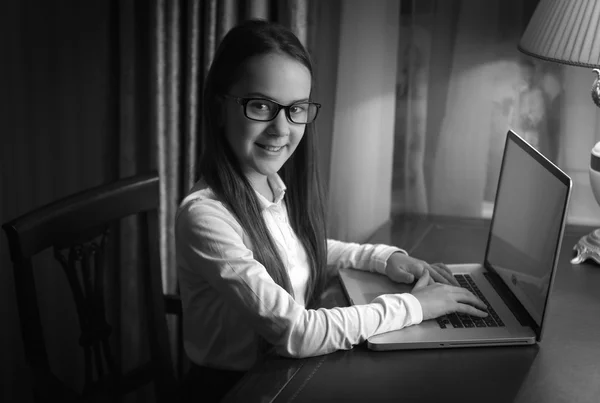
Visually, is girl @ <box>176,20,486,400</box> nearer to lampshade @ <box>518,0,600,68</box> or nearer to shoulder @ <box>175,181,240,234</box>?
shoulder @ <box>175,181,240,234</box>

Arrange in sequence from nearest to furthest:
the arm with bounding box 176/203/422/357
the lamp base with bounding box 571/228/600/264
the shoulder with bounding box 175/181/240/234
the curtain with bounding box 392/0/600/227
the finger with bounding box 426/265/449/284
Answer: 1. the arm with bounding box 176/203/422/357
2. the shoulder with bounding box 175/181/240/234
3. the finger with bounding box 426/265/449/284
4. the lamp base with bounding box 571/228/600/264
5. the curtain with bounding box 392/0/600/227

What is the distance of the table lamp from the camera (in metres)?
1.39

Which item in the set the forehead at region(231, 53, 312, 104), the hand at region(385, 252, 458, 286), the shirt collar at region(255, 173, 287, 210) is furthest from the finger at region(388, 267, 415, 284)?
the forehead at region(231, 53, 312, 104)

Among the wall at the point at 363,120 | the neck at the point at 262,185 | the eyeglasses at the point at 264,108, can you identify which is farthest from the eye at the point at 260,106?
the wall at the point at 363,120

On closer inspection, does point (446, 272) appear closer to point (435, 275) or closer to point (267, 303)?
point (435, 275)

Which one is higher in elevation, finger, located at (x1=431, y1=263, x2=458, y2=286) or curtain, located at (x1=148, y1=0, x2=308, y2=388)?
curtain, located at (x1=148, y1=0, x2=308, y2=388)

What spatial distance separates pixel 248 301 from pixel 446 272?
412mm

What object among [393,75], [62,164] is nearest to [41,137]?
[62,164]

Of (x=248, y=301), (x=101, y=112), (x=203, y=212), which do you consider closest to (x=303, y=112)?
(x=203, y=212)

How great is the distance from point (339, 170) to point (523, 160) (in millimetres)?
711

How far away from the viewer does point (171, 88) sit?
195 centimetres

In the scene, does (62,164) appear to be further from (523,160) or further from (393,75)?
(523,160)

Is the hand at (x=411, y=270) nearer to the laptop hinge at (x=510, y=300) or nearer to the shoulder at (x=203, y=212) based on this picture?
the laptop hinge at (x=510, y=300)

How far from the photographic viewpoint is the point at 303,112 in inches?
52.4
